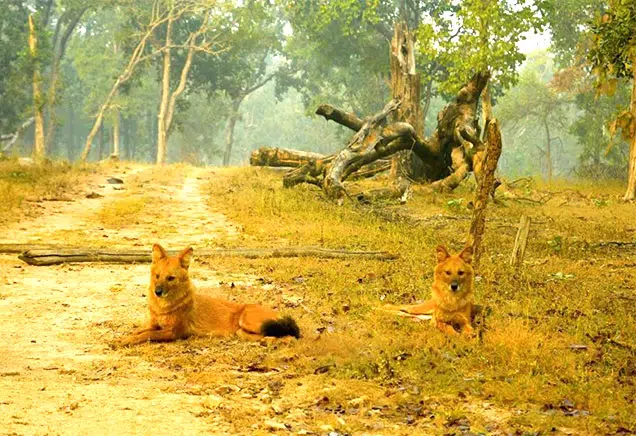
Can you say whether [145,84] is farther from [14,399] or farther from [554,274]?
[14,399]

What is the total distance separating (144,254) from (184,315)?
167 inches

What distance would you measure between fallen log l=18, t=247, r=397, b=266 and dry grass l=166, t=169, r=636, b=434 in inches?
11.0

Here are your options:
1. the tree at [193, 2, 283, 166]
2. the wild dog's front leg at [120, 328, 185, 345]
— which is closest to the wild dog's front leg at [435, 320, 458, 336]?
the wild dog's front leg at [120, 328, 185, 345]

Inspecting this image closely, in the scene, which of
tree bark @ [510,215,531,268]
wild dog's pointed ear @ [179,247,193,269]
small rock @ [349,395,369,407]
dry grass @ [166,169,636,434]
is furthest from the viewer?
tree bark @ [510,215,531,268]

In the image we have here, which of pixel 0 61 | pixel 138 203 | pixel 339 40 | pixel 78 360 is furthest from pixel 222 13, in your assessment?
pixel 78 360

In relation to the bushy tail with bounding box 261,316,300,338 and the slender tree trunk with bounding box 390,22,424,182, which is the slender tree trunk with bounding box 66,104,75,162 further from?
the bushy tail with bounding box 261,316,300,338

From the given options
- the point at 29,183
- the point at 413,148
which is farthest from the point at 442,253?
the point at 29,183

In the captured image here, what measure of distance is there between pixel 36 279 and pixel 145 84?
53827 millimetres

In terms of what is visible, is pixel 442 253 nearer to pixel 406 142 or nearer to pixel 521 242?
pixel 521 242

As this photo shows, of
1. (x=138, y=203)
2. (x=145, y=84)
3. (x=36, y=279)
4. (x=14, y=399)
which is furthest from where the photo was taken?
(x=145, y=84)

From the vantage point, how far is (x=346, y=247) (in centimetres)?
1305

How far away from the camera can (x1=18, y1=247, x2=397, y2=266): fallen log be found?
11.0 metres

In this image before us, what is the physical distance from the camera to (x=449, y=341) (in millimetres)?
7512

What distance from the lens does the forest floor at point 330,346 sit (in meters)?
5.53
